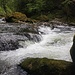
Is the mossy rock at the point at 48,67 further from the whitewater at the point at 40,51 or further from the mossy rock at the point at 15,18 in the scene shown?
the mossy rock at the point at 15,18

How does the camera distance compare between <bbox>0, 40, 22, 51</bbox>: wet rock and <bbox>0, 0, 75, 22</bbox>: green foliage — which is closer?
<bbox>0, 40, 22, 51</bbox>: wet rock

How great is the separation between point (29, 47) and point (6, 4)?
32.0 m

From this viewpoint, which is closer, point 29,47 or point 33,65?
point 33,65

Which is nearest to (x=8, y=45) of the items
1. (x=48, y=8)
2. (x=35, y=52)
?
(x=35, y=52)

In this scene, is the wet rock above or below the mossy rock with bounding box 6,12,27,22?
above

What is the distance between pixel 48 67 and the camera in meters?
8.24

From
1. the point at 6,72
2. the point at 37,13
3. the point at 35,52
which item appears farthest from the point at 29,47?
the point at 37,13

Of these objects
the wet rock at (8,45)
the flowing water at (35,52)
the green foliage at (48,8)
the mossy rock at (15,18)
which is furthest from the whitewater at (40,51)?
the green foliage at (48,8)

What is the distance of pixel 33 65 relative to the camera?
8.65 m

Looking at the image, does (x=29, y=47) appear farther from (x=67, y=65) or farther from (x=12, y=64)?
(x=67, y=65)

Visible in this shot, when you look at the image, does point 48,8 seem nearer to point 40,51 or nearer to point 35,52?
point 40,51

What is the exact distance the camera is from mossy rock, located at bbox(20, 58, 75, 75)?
808 cm

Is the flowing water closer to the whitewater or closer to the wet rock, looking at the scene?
the whitewater

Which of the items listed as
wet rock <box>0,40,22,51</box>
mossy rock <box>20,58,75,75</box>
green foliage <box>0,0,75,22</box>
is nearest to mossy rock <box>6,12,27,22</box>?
green foliage <box>0,0,75,22</box>
